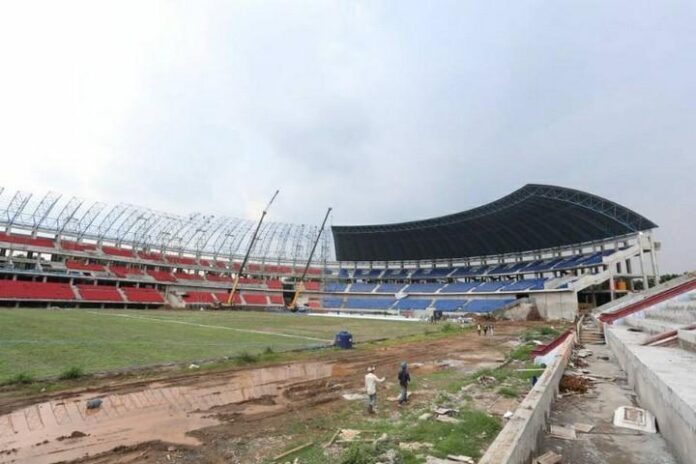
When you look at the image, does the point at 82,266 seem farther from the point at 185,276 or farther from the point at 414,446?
the point at 414,446

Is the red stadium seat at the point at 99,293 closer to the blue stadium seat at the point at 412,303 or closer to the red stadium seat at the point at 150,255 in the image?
the red stadium seat at the point at 150,255

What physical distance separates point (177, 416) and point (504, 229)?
6334 cm

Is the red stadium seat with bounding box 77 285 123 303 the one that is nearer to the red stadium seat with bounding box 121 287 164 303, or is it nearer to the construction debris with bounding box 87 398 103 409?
the red stadium seat with bounding box 121 287 164 303

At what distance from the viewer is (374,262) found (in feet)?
307

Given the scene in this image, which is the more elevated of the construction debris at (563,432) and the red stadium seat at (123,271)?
the red stadium seat at (123,271)

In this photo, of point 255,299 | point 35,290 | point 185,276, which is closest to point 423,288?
point 255,299

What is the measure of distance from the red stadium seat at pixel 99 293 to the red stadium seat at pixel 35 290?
5.57 ft

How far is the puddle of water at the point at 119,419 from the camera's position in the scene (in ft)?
25.5

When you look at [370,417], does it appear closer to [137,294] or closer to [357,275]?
[137,294]

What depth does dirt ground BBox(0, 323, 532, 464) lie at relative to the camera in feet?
24.6

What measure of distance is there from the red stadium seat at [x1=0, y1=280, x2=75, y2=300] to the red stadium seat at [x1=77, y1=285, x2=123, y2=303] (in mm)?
1699

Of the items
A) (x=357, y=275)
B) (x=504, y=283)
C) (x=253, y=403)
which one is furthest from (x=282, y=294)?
(x=253, y=403)

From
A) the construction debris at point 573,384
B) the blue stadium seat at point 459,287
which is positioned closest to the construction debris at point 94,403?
the construction debris at point 573,384

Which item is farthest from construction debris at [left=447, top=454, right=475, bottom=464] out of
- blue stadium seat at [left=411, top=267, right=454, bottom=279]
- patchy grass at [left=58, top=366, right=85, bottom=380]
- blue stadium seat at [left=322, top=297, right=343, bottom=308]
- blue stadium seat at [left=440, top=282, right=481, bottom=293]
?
blue stadium seat at [left=322, top=297, right=343, bottom=308]
